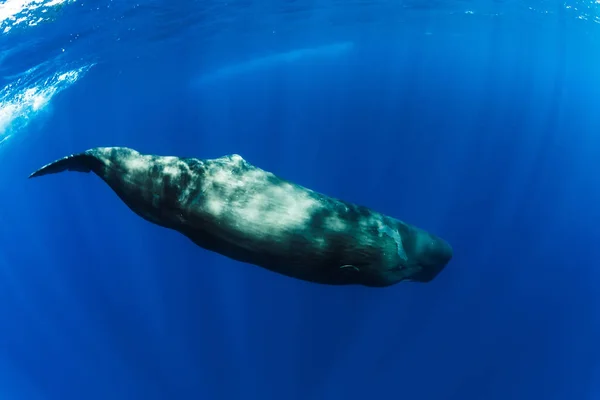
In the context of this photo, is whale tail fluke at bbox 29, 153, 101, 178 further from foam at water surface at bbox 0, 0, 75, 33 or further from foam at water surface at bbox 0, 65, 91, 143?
foam at water surface at bbox 0, 65, 91, 143

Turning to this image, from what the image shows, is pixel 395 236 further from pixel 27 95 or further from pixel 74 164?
pixel 27 95

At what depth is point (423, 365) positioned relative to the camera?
1727 centimetres

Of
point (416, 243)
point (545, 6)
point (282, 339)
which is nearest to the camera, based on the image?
point (416, 243)

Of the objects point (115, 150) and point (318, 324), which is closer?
point (115, 150)

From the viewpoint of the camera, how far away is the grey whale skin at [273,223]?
5172mm

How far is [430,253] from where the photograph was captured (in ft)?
19.0

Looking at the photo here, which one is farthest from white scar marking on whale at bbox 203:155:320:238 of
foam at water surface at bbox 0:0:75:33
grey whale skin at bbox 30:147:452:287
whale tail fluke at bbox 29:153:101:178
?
foam at water surface at bbox 0:0:75:33

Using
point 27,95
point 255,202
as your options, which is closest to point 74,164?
point 255,202

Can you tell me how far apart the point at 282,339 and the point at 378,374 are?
4559mm

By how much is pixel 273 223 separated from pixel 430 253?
244 centimetres

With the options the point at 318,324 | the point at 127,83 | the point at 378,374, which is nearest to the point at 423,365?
the point at 378,374

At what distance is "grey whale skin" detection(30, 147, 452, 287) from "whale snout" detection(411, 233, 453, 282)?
0.02 meters

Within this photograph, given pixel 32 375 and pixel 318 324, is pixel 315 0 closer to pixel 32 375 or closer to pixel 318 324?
pixel 318 324

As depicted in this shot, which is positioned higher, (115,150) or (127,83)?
(127,83)
